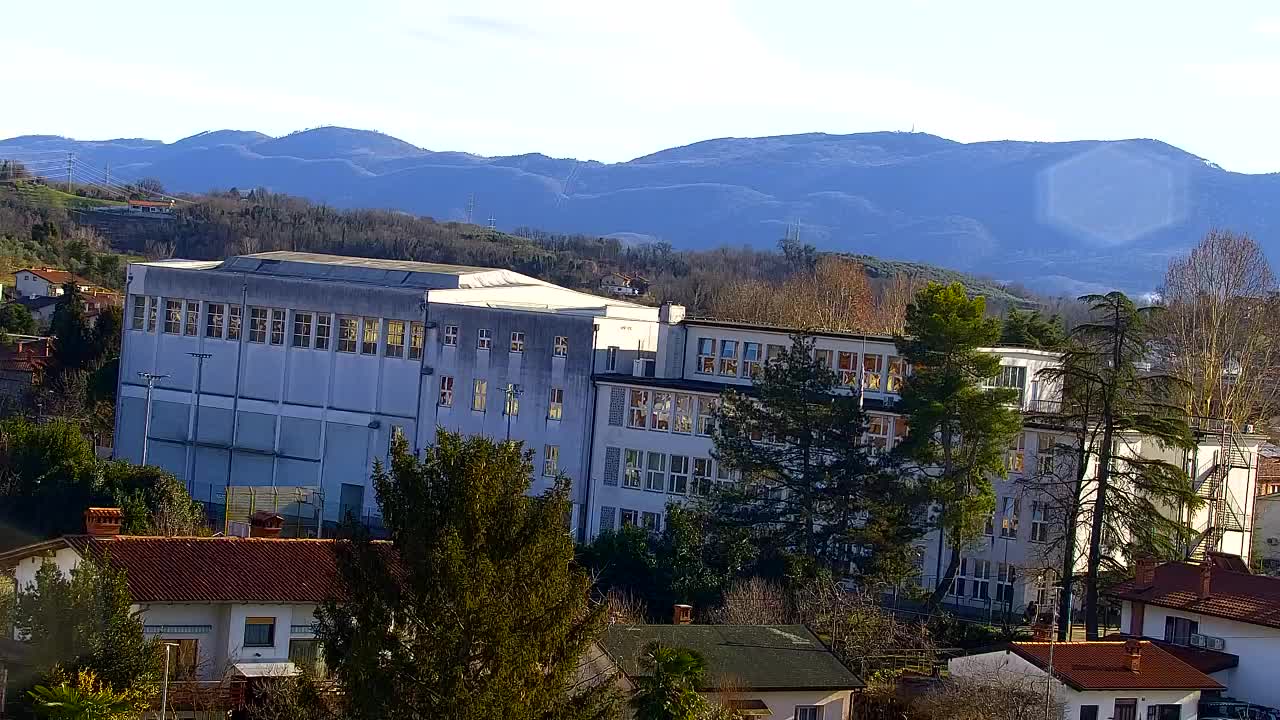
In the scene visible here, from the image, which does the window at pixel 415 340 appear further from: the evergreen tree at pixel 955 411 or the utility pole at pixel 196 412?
the evergreen tree at pixel 955 411

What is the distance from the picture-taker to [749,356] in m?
53.4

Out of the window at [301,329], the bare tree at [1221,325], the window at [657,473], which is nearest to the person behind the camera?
the window at [657,473]

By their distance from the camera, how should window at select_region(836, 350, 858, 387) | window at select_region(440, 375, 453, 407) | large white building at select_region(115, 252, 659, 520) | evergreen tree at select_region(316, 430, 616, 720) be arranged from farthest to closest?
window at select_region(440, 375, 453, 407) → large white building at select_region(115, 252, 659, 520) → window at select_region(836, 350, 858, 387) → evergreen tree at select_region(316, 430, 616, 720)

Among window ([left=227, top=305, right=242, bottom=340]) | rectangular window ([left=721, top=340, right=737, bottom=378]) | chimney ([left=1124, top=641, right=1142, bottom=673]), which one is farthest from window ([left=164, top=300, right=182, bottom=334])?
chimney ([left=1124, top=641, right=1142, bottom=673])

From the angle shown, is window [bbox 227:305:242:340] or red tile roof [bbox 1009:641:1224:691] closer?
red tile roof [bbox 1009:641:1224:691]

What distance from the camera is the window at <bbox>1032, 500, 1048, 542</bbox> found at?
4606 centimetres

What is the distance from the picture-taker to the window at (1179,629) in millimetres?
38906

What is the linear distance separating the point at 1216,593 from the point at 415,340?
2709 centimetres

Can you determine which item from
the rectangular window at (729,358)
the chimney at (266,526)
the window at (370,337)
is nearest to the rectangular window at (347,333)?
the window at (370,337)

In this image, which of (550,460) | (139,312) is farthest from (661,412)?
(139,312)

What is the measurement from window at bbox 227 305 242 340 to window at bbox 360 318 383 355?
16.8ft

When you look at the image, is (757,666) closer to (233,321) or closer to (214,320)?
(233,321)

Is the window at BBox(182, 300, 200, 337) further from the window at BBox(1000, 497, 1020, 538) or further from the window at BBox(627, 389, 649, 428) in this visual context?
the window at BBox(1000, 497, 1020, 538)

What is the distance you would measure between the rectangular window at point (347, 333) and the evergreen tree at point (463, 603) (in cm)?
3631
